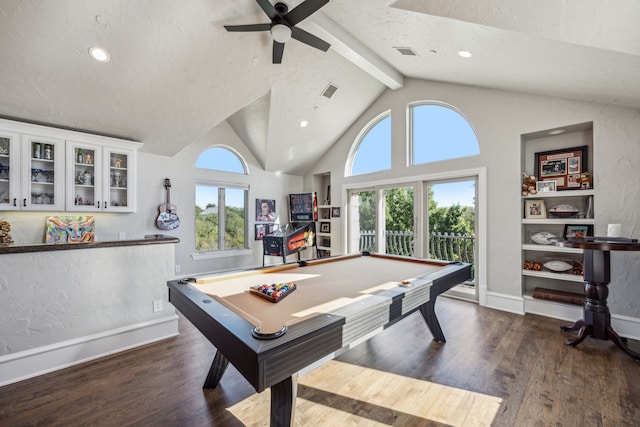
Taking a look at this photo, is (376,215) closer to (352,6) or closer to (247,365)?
(352,6)

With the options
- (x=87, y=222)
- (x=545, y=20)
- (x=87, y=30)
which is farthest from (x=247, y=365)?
(x=87, y=222)

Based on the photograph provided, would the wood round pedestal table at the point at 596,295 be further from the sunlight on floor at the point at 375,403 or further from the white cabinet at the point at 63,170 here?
the white cabinet at the point at 63,170

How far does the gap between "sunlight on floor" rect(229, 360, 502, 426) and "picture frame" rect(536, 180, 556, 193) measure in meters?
2.70

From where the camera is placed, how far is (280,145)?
519 centimetres

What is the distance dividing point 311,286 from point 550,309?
3.26 meters

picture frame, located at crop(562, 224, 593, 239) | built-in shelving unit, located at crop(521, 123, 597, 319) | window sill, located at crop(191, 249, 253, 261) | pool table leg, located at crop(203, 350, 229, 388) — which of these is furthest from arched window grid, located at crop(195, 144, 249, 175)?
picture frame, located at crop(562, 224, 593, 239)

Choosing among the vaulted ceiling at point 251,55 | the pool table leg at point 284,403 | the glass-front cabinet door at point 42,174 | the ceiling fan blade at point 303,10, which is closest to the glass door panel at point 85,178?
the glass-front cabinet door at point 42,174

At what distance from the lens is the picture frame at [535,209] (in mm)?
3412

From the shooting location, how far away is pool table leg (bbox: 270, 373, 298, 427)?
1243 millimetres

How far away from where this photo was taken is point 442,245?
14.5ft

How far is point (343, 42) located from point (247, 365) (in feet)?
11.6

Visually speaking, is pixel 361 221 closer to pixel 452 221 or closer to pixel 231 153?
pixel 452 221

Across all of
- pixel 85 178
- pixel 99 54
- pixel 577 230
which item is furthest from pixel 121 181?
pixel 577 230

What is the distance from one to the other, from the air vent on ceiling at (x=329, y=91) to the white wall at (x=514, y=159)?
1134mm
